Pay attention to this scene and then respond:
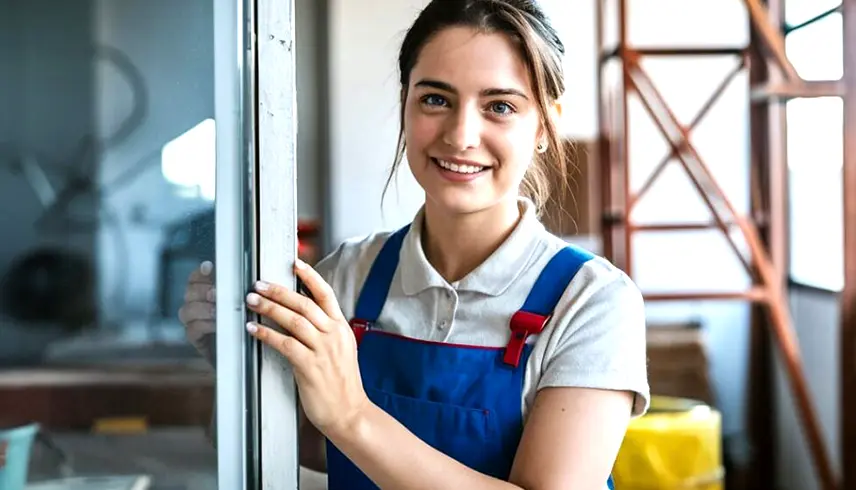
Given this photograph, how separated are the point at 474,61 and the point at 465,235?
0.23m

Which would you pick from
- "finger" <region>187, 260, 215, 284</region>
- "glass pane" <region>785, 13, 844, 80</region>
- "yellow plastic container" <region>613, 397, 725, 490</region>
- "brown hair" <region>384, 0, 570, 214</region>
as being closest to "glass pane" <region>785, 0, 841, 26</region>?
"glass pane" <region>785, 13, 844, 80</region>

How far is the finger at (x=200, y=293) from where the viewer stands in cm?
74

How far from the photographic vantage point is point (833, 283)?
2.91 metres

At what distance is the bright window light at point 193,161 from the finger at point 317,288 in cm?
9

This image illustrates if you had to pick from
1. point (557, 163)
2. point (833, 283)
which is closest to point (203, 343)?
point (557, 163)

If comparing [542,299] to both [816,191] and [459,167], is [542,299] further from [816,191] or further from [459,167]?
[816,191]

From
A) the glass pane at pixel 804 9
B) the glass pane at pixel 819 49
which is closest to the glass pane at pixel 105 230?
the glass pane at pixel 819 49

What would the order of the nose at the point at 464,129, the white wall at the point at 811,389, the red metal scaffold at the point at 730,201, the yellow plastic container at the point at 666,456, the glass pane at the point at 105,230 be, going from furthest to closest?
the white wall at the point at 811,389 < the red metal scaffold at the point at 730,201 < the yellow plastic container at the point at 666,456 < the nose at the point at 464,129 < the glass pane at the point at 105,230

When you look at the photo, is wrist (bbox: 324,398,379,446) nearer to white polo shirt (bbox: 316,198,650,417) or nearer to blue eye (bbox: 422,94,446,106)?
white polo shirt (bbox: 316,198,650,417)

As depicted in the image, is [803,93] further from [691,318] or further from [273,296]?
[273,296]

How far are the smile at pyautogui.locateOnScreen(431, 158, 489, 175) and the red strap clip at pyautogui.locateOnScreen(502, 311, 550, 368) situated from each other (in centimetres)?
16

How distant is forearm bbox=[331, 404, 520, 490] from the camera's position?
0.79 meters

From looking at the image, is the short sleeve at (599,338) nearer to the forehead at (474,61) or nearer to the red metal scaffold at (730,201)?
the forehead at (474,61)

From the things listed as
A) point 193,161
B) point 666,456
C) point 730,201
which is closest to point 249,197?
point 193,161
